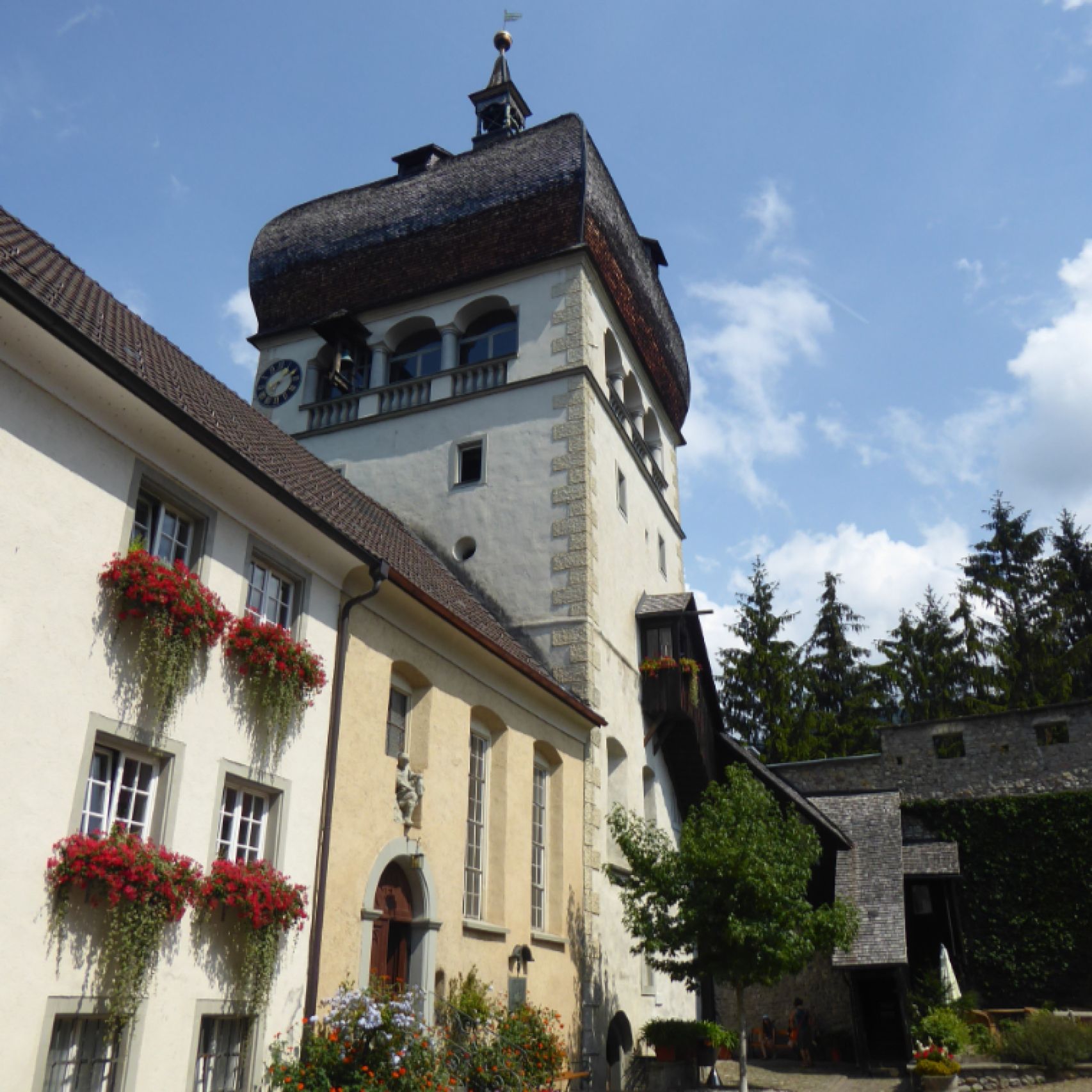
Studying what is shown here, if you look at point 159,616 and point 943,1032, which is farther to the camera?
point 943,1032

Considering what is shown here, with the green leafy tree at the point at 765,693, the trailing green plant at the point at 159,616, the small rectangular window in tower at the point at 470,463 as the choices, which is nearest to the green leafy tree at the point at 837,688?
the green leafy tree at the point at 765,693

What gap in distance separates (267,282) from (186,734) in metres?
16.0

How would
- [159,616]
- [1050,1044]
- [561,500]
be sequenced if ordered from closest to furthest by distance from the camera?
[159,616] → [1050,1044] → [561,500]

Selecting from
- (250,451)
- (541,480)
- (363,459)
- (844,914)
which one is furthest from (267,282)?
(844,914)

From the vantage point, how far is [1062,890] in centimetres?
2364

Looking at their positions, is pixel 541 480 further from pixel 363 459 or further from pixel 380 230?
pixel 380 230

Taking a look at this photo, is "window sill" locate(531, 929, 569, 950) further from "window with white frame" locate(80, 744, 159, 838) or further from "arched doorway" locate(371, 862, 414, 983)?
"window with white frame" locate(80, 744, 159, 838)

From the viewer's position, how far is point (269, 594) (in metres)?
10.0

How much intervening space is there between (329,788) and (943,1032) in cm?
1198

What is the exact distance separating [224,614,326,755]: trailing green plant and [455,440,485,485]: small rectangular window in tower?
9540mm

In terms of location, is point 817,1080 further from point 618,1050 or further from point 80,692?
point 80,692

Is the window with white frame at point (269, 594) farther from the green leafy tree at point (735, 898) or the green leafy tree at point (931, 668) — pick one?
the green leafy tree at point (931, 668)

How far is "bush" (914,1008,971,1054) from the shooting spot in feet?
55.5

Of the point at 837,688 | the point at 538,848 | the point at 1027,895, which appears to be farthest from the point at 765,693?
the point at 538,848
